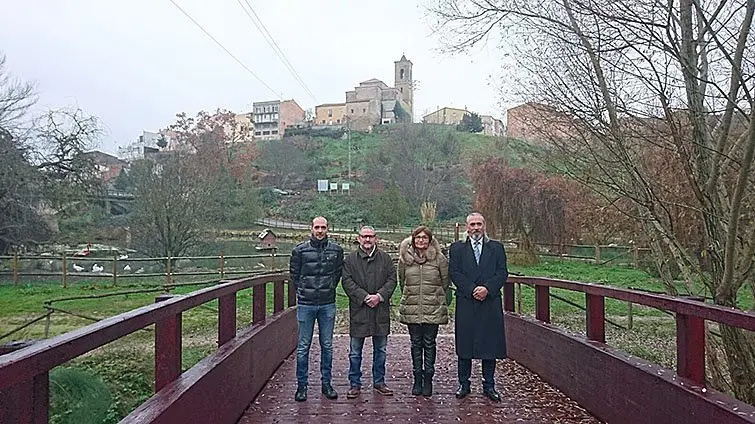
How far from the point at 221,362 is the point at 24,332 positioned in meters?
10.2

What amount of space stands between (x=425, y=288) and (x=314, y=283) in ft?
2.95

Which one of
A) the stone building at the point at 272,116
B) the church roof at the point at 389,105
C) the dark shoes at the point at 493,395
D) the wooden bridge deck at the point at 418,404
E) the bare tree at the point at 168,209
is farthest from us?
the church roof at the point at 389,105

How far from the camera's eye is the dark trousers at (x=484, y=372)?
5.59 meters

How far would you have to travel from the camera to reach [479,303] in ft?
18.0

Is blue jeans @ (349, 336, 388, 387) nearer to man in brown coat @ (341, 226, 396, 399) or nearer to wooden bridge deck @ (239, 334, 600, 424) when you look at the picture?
man in brown coat @ (341, 226, 396, 399)

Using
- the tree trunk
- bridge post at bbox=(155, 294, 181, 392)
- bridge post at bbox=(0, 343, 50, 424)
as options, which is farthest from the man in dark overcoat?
bridge post at bbox=(0, 343, 50, 424)

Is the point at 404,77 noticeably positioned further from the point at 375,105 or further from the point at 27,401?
the point at 27,401

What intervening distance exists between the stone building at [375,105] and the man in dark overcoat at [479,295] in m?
89.6

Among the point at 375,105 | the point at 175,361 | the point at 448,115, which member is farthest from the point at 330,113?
the point at 175,361

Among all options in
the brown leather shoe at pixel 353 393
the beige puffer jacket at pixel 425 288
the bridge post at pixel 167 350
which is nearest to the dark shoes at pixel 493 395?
the beige puffer jacket at pixel 425 288

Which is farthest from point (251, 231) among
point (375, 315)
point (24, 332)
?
point (375, 315)

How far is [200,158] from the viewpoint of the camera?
29391mm

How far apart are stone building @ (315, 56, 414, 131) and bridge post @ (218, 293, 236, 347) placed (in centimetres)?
8999

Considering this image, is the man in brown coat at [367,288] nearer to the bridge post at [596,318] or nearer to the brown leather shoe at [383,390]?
the brown leather shoe at [383,390]
